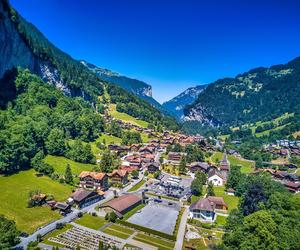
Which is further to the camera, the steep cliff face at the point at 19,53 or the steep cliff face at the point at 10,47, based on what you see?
the steep cliff face at the point at 19,53

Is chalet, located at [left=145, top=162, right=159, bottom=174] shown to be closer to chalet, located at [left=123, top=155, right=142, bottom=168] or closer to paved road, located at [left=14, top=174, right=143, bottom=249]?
chalet, located at [left=123, top=155, right=142, bottom=168]

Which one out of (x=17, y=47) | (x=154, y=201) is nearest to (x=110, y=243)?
(x=154, y=201)

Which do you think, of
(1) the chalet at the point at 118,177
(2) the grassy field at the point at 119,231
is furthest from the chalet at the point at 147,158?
(2) the grassy field at the point at 119,231

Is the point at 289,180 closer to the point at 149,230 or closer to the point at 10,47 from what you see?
the point at 149,230

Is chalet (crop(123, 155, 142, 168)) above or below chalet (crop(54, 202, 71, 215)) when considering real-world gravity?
above

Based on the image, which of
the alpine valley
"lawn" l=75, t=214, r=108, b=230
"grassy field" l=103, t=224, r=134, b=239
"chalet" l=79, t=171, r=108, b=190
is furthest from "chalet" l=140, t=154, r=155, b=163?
"grassy field" l=103, t=224, r=134, b=239

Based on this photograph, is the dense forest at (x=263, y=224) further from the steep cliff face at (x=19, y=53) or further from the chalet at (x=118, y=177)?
the steep cliff face at (x=19, y=53)
